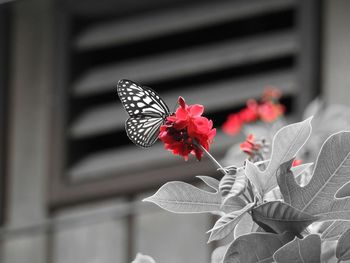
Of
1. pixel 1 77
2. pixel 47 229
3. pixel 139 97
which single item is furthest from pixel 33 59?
pixel 139 97

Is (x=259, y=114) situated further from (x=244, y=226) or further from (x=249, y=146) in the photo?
(x=244, y=226)

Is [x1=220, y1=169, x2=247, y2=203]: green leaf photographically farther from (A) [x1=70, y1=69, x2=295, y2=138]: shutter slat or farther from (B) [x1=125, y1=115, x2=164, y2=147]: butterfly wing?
(A) [x1=70, y1=69, x2=295, y2=138]: shutter slat

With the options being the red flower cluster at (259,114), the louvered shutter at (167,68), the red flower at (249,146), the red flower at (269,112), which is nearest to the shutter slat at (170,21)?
the louvered shutter at (167,68)

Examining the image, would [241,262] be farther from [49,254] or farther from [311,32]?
[49,254]

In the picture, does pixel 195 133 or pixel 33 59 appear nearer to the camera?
pixel 195 133

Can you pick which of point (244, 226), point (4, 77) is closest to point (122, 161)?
point (4, 77)

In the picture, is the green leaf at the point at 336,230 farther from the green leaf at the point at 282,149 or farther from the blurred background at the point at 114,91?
the blurred background at the point at 114,91
